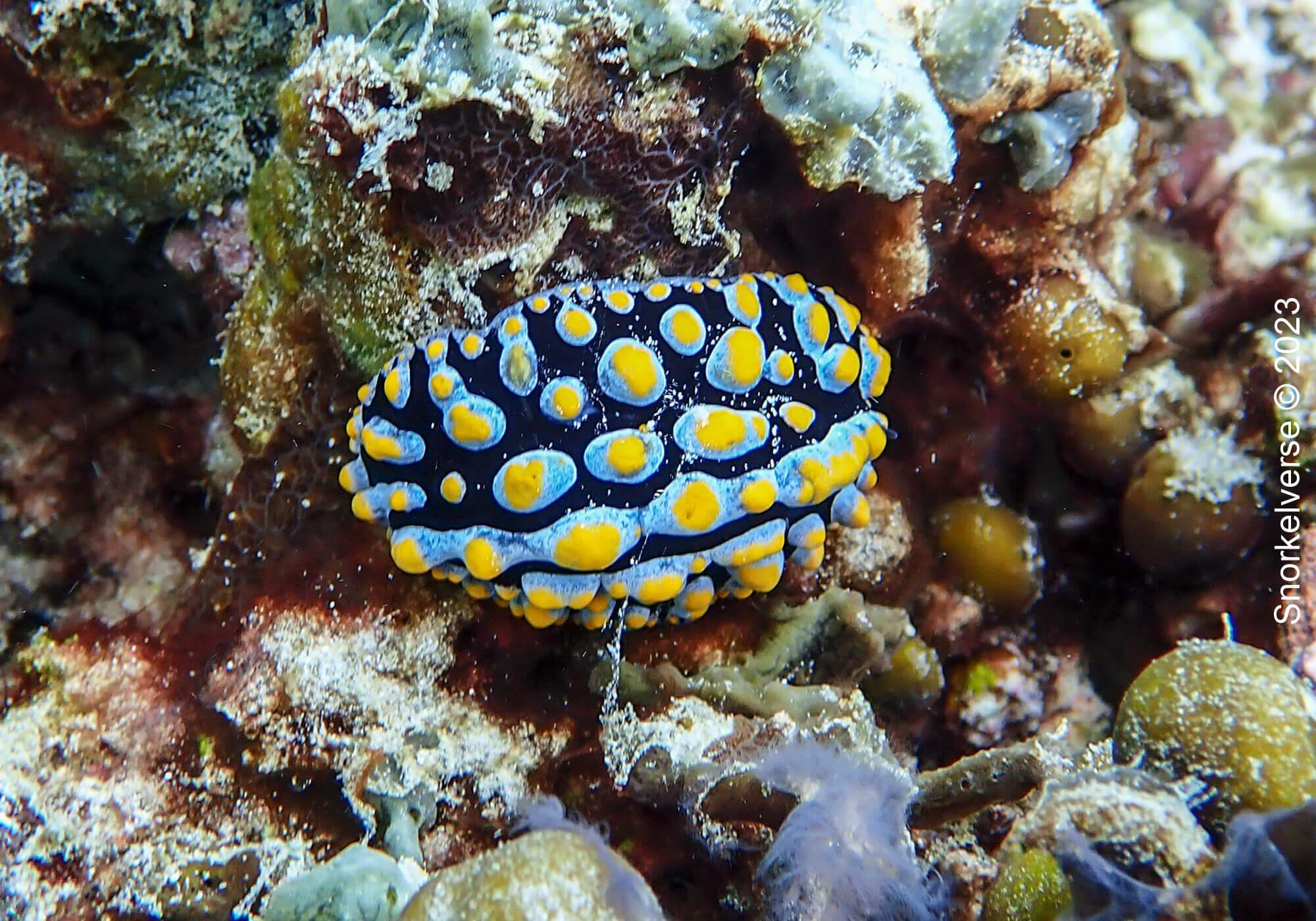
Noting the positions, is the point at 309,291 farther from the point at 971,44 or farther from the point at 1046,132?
the point at 1046,132

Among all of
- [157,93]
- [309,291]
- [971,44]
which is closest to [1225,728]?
[971,44]

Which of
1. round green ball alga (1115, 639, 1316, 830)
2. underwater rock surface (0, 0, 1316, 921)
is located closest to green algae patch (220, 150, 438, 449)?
underwater rock surface (0, 0, 1316, 921)

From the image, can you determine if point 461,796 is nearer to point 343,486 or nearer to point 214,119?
point 343,486

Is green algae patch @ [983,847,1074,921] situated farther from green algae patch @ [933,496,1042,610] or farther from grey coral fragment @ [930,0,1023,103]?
grey coral fragment @ [930,0,1023,103]

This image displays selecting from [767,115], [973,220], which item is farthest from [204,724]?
[973,220]

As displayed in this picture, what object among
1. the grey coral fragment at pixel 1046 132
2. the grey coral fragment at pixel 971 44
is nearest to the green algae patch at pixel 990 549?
the grey coral fragment at pixel 1046 132

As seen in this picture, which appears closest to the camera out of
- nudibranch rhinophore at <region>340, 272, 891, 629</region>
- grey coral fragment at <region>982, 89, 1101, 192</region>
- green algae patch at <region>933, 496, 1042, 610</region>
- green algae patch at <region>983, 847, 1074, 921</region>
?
green algae patch at <region>983, 847, 1074, 921</region>
